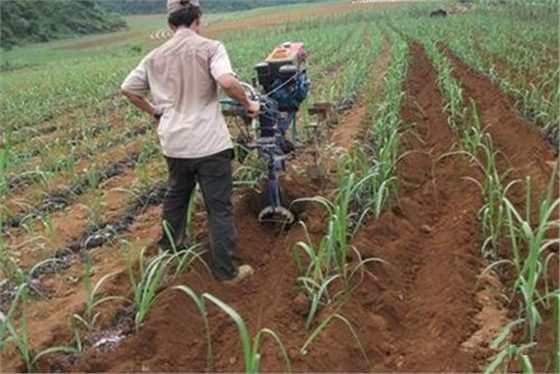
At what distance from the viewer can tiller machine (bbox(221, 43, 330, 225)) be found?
499 centimetres

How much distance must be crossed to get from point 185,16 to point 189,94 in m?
0.46

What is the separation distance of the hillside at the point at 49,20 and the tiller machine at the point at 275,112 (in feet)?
119

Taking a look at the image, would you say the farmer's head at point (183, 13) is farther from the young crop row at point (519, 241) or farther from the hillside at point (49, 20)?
the hillside at point (49, 20)

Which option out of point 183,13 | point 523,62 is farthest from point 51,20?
point 183,13

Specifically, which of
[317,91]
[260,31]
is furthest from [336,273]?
[260,31]

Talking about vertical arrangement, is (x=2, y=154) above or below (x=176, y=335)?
above

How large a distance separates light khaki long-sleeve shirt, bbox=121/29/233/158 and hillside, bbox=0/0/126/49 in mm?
37020

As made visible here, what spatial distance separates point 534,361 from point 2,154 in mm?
3503

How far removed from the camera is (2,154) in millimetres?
5035

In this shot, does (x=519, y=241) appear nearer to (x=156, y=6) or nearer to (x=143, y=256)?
(x=143, y=256)

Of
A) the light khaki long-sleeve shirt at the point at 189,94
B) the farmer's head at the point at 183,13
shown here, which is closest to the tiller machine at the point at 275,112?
the light khaki long-sleeve shirt at the point at 189,94

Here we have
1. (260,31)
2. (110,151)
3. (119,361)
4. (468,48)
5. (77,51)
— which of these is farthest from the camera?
(77,51)

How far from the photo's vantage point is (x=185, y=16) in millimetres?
4473

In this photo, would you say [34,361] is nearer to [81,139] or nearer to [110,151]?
[110,151]
